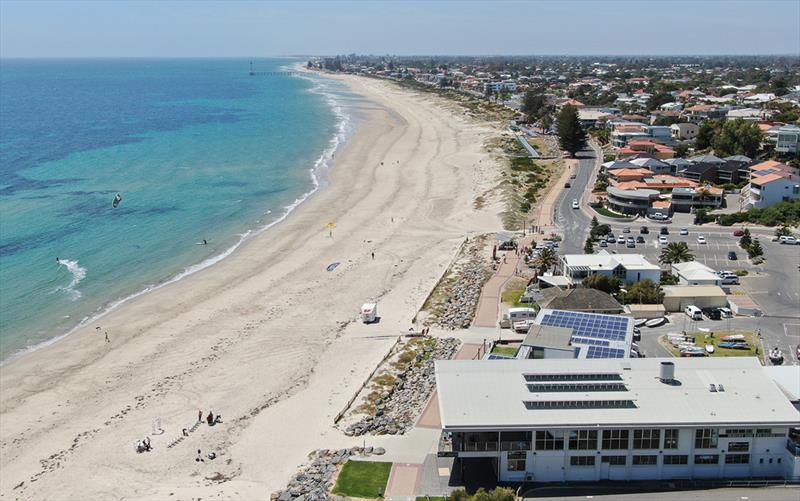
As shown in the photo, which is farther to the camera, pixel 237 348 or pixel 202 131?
pixel 202 131

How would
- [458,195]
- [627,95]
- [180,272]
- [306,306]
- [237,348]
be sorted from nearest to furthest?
1. [237,348]
2. [306,306]
3. [180,272]
4. [458,195]
5. [627,95]

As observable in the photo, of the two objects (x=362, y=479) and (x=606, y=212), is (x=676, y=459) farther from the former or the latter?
(x=606, y=212)

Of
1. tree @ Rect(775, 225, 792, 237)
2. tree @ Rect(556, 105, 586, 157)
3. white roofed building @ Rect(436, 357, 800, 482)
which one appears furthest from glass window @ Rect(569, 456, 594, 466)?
tree @ Rect(556, 105, 586, 157)

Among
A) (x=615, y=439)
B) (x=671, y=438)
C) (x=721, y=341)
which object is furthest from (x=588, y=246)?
(x=615, y=439)

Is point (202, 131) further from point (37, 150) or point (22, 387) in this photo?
point (22, 387)

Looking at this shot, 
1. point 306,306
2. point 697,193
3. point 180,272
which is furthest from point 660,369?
point 697,193

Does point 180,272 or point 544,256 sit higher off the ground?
point 544,256

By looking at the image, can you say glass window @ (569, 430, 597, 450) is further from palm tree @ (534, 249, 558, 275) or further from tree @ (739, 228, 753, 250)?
tree @ (739, 228, 753, 250)
